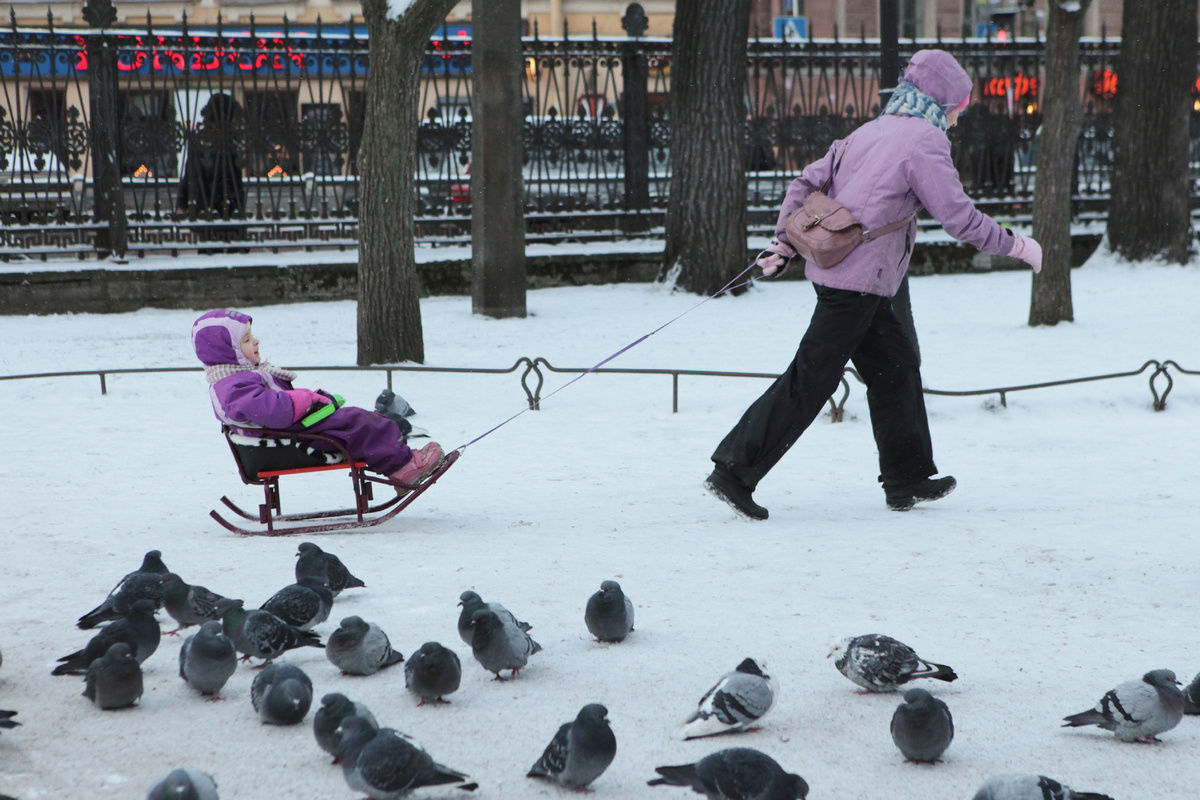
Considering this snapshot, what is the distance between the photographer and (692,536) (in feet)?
18.0

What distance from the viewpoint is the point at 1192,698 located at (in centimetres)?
348

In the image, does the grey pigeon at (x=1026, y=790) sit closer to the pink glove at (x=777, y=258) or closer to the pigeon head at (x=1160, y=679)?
the pigeon head at (x=1160, y=679)

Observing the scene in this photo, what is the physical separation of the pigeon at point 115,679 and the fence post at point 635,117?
12.1 meters

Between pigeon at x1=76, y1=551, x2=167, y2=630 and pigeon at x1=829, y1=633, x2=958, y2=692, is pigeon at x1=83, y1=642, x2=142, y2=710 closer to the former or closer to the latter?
pigeon at x1=76, y1=551, x2=167, y2=630

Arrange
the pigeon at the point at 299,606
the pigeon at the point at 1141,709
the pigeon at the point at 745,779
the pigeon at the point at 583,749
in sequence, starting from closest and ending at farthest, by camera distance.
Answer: the pigeon at the point at 745,779, the pigeon at the point at 583,749, the pigeon at the point at 1141,709, the pigeon at the point at 299,606

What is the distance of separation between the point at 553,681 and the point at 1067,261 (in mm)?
8744

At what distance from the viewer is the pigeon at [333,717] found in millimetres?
3164

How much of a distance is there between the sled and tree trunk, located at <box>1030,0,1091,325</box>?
23.0ft

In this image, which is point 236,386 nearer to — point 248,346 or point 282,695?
point 248,346

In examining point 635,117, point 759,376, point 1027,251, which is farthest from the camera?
point 635,117

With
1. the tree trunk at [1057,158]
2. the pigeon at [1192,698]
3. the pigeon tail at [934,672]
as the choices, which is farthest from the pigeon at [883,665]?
the tree trunk at [1057,158]

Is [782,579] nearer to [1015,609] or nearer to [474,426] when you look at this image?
[1015,609]

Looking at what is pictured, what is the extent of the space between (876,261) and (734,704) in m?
2.60

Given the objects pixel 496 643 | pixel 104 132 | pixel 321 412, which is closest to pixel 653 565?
pixel 496 643
